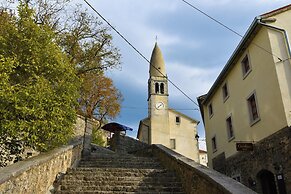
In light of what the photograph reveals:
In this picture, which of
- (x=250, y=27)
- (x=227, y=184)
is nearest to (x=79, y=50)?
(x=250, y=27)

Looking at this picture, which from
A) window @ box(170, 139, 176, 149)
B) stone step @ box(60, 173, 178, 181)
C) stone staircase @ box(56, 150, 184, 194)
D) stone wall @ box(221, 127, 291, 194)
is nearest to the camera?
stone staircase @ box(56, 150, 184, 194)

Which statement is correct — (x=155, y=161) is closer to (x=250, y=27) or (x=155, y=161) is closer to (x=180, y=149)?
(x=250, y=27)

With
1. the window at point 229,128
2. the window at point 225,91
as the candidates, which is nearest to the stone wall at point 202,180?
the window at point 229,128

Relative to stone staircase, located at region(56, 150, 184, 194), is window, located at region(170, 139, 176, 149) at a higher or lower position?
higher

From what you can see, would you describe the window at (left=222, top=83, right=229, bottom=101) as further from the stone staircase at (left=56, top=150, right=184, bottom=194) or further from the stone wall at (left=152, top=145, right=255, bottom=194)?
the stone staircase at (left=56, top=150, right=184, bottom=194)

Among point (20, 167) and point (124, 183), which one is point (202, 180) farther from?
point (20, 167)

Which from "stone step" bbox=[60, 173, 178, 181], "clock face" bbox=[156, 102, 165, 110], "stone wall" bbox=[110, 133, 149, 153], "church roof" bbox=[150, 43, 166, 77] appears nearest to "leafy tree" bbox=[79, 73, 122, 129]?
"stone wall" bbox=[110, 133, 149, 153]

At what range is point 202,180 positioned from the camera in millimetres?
5598

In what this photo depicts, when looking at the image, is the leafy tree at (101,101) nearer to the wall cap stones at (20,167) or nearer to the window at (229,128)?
the window at (229,128)

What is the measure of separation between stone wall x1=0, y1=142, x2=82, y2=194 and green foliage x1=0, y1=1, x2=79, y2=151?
556 millimetres

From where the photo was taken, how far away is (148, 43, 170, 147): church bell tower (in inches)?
1313

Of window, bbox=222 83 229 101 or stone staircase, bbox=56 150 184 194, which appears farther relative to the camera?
window, bbox=222 83 229 101

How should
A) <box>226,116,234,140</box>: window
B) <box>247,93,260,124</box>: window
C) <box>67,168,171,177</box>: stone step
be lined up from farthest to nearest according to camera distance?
<box>226,116,234,140</box>: window → <box>247,93,260,124</box>: window → <box>67,168,171,177</box>: stone step

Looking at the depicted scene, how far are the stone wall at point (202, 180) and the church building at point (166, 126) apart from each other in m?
25.0
